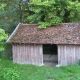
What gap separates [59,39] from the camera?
60.6ft

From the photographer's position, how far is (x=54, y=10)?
2283cm

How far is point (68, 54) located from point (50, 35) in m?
2.60

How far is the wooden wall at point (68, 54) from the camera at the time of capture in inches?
709

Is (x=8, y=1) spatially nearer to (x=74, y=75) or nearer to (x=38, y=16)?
(x=38, y=16)

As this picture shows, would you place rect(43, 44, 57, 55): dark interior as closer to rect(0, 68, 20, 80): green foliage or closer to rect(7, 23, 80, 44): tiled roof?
rect(7, 23, 80, 44): tiled roof

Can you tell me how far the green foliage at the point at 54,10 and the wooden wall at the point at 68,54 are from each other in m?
3.93

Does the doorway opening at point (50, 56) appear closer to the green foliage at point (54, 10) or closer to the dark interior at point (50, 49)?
the dark interior at point (50, 49)

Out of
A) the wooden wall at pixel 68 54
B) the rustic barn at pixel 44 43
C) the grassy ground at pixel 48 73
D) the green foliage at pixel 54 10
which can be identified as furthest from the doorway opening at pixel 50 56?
the green foliage at pixel 54 10

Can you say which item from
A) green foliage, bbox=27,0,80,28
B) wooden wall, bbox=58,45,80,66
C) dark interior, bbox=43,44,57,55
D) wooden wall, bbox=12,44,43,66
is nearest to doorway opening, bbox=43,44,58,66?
dark interior, bbox=43,44,57,55

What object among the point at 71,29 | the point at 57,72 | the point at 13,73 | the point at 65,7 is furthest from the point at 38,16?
the point at 13,73

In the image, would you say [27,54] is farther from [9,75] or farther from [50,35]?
[9,75]

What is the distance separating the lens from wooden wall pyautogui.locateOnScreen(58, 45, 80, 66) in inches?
709

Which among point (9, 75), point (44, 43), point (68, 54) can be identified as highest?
point (44, 43)

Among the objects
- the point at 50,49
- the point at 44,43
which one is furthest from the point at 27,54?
the point at 50,49
